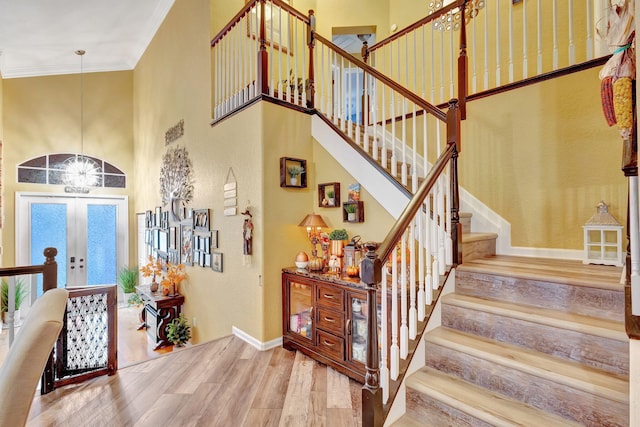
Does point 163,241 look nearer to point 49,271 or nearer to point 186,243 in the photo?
point 186,243

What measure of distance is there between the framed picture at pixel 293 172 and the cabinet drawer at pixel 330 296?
3.82ft

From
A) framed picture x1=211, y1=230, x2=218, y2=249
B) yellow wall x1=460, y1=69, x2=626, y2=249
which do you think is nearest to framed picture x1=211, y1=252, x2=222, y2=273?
framed picture x1=211, y1=230, x2=218, y2=249

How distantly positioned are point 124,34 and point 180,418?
6.83 metres

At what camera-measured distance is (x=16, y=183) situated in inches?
225

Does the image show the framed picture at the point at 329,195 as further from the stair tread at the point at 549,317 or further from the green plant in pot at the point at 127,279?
the green plant in pot at the point at 127,279

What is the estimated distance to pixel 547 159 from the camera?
274 cm

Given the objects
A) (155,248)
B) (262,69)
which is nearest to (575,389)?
(262,69)

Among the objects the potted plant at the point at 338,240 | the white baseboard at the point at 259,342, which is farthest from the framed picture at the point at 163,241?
the potted plant at the point at 338,240

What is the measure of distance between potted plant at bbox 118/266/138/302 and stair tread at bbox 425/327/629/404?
264 inches

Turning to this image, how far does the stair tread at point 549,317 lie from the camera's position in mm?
1532

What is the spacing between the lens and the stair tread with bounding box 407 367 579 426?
146cm

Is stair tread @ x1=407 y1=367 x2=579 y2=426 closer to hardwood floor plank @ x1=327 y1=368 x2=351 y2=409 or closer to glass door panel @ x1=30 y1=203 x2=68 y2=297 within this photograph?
hardwood floor plank @ x1=327 y1=368 x2=351 y2=409

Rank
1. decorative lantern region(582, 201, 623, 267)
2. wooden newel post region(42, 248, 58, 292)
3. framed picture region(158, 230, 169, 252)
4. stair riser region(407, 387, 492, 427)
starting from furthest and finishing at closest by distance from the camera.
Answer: framed picture region(158, 230, 169, 252)
wooden newel post region(42, 248, 58, 292)
decorative lantern region(582, 201, 623, 267)
stair riser region(407, 387, 492, 427)

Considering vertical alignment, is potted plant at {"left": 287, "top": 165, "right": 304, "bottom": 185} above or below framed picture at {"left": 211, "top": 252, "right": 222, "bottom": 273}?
above
